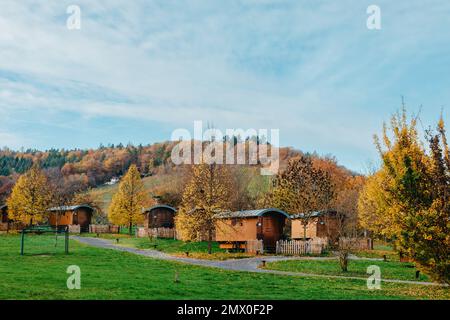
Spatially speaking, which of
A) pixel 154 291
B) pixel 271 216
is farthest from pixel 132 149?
pixel 154 291

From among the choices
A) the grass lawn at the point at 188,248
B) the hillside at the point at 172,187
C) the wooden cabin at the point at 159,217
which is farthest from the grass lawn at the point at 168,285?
the hillside at the point at 172,187

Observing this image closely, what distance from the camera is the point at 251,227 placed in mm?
44375

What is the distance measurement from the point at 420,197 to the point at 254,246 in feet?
81.7

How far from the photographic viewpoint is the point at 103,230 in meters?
65.9

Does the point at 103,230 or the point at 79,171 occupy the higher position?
the point at 79,171

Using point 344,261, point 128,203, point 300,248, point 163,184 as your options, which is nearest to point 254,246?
point 300,248

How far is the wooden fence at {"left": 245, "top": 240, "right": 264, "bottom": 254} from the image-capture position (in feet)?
136

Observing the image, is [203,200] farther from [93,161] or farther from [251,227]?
[93,161]

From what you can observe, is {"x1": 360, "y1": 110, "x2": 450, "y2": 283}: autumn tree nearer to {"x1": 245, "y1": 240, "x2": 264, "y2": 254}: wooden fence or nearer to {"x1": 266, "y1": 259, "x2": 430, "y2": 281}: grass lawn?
{"x1": 266, "y1": 259, "x2": 430, "y2": 281}: grass lawn

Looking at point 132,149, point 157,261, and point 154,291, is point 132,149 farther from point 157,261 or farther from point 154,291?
point 154,291

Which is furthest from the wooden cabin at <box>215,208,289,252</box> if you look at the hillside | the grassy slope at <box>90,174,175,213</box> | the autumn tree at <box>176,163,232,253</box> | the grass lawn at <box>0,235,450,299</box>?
the grassy slope at <box>90,174,175,213</box>

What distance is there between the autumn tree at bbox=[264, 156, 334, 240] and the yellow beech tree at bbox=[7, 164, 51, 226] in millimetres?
30803

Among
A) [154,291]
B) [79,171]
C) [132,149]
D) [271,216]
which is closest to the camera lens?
[154,291]
